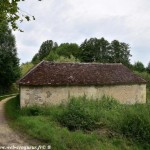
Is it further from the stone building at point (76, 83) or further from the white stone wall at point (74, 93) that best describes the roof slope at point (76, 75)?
the white stone wall at point (74, 93)

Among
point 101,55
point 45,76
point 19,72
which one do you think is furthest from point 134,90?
point 101,55

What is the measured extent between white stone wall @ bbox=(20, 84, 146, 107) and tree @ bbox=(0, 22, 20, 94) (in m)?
20.8

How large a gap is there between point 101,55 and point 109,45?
13.6 feet

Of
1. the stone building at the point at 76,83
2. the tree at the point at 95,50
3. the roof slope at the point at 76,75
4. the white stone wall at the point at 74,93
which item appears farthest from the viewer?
the tree at the point at 95,50

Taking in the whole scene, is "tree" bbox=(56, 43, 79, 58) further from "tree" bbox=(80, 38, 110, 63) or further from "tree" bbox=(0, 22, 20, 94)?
"tree" bbox=(0, 22, 20, 94)

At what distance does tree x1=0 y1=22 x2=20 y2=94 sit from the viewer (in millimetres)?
43344

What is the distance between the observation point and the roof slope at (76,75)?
24.3 meters

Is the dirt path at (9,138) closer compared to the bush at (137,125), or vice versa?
the dirt path at (9,138)

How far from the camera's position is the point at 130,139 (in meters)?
14.1

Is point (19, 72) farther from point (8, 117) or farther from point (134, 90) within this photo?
point (8, 117)

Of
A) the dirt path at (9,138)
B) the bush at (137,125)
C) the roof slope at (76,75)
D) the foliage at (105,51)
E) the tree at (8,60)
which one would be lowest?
the dirt path at (9,138)

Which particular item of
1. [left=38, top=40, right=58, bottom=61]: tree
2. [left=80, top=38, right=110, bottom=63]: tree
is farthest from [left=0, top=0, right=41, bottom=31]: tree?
[left=38, top=40, right=58, bottom=61]: tree

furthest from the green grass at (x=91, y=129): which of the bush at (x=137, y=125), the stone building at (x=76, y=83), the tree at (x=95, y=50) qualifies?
the tree at (x=95, y=50)

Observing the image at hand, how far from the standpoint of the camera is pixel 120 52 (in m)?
74.5
